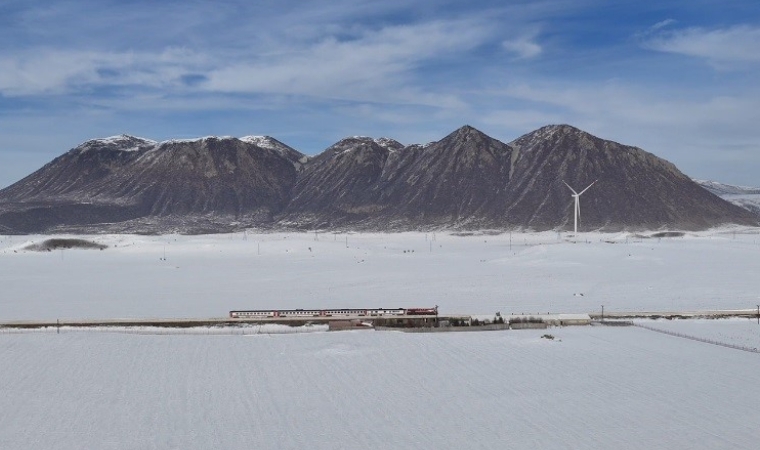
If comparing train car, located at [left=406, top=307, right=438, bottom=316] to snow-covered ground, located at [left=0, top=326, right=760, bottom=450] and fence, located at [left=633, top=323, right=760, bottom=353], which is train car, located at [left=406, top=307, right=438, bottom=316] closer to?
snow-covered ground, located at [left=0, top=326, right=760, bottom=450]

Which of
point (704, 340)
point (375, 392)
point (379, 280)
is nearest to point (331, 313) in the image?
point (375, 392)

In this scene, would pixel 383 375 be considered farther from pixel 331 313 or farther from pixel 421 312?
pixel 331 313

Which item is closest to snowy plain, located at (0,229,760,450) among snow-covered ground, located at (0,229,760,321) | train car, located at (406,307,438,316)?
snow-covered ground, located at (0,229,760,321)

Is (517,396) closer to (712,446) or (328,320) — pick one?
(712,446)

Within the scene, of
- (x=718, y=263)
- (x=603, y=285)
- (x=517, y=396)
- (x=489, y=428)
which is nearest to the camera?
(x=489, y=428)

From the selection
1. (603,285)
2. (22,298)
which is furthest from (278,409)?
(603,285)

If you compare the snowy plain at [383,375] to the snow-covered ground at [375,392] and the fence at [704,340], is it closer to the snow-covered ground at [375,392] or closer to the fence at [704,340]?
the snow-covered ground at [375,392]

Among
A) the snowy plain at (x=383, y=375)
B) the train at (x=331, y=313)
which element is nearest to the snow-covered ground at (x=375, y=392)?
the snowy plain at (x=383, y=375)
